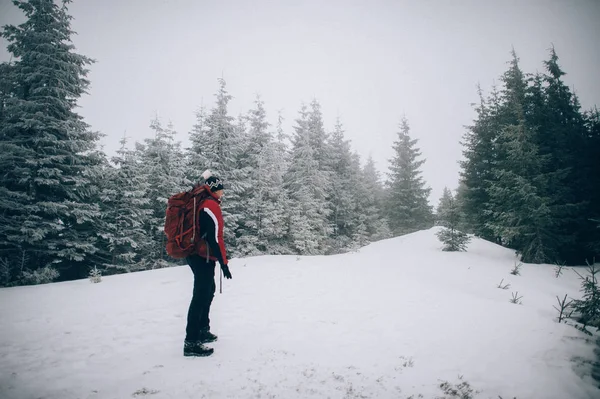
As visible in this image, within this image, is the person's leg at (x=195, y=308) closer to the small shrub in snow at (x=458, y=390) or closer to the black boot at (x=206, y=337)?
A: the black boot at (x=206, y=337)

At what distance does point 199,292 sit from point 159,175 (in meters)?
20.9

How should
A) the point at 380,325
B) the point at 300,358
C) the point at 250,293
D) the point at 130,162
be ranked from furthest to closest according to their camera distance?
the point at 130,162, the point at 250,293, the point at 380,325, the point at 300,358

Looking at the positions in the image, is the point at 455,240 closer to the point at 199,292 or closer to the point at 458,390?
the point at 458,390

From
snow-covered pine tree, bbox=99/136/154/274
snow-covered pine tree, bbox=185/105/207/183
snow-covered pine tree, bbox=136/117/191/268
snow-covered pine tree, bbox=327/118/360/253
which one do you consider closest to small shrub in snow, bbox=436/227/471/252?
snow-covered pine tree, bbox=327/118/360/253

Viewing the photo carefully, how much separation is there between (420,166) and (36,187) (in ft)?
120

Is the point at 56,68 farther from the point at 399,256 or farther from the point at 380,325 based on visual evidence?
the point at 399,256

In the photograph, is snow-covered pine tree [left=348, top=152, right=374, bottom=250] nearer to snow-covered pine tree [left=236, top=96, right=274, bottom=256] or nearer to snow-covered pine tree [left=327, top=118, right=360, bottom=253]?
snow-covered pine tree [left=327, top=118, right=360, bottom=253]

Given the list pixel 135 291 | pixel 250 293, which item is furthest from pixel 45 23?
pixel 250 293

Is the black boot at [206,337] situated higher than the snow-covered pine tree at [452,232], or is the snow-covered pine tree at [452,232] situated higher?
the snow-covered pine tree at [452,232]

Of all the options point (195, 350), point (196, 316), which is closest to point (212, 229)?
point (196, 316)

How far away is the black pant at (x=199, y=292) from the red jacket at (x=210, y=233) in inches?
5.9

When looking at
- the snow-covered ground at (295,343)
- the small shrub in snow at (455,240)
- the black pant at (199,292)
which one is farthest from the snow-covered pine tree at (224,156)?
the black pant at (199,292)

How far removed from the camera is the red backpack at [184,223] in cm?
402

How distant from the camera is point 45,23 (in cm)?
1376
